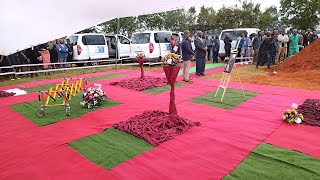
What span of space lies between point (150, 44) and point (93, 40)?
3.05 meters

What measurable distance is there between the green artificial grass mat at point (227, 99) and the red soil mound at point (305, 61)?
460cm

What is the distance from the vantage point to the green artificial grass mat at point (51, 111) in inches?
192

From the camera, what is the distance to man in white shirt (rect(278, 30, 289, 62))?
12528 millimetres

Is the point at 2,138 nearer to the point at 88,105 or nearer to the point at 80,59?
the point at 88,105

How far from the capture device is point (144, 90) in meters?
7.37

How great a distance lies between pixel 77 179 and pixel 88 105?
2918mm

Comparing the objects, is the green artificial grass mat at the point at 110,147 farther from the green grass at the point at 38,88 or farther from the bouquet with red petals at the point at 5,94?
the green grass at the point at 38,88

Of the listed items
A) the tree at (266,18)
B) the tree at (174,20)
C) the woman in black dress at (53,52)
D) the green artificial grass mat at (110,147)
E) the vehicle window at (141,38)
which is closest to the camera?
the green artificial grass mat at (110,147)

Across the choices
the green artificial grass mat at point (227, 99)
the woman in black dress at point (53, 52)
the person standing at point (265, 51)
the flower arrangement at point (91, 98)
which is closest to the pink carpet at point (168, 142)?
the green artificial grass mat at point (227, 99)

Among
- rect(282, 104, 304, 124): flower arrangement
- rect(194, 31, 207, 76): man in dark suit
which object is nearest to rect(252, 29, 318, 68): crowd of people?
rect(194, 31, 207, 76): man in dark suit

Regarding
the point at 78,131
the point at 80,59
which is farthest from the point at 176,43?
the point at 78,131

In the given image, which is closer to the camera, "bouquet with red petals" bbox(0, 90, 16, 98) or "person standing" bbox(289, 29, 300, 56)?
"bouquet with red petals" bbox(0, 90, 16, 98)

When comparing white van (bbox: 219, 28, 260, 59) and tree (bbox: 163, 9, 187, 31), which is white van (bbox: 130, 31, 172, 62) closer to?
white van (bbox: 219, 28, 260, 59)

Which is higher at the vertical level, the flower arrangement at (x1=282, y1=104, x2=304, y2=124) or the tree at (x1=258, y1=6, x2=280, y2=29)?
the tree at (x1=258, y1=6, x2=280, y2=29)
